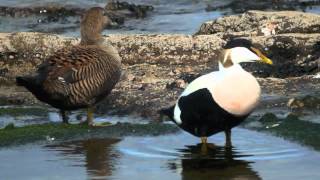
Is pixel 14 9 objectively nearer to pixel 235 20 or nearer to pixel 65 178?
pixel 235 20

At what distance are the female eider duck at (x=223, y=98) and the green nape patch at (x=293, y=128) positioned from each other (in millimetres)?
672

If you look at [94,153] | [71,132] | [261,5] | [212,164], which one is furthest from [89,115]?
[261,5]

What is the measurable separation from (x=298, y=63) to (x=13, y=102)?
12.4 feet

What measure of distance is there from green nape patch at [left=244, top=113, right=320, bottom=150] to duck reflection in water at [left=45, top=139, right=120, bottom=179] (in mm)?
1531

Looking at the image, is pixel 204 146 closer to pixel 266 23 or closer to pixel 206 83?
pixel 206 83

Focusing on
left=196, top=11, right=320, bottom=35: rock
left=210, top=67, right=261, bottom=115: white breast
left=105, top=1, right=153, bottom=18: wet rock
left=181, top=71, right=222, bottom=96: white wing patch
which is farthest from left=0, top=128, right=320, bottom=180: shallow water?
left=105, top=1, right=153, bottom=18: wet rock

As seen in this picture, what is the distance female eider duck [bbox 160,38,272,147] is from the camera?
26.5ft

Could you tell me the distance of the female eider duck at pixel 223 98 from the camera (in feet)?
26.5

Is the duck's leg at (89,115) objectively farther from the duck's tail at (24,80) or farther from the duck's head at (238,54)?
the duck's head at (238,54)

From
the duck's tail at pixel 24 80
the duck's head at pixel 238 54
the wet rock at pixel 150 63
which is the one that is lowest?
the wet rock at pixel 150 63

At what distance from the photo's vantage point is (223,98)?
8070 millimetres

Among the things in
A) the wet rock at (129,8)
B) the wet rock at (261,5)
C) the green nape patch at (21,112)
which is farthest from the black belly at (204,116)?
the wet rock at (261,5)

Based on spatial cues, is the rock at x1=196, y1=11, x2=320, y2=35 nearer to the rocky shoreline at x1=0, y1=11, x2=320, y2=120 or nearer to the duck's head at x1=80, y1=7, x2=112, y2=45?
the rocky shoreline at x1=0, y1=11, x2=320, y2=120

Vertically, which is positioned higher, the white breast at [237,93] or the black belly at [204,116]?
the white breast at [237,93]
